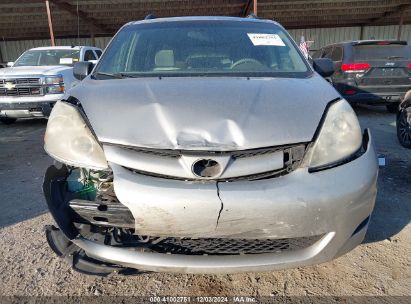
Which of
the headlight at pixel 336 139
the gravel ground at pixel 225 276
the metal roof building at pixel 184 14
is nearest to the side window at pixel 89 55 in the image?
the metal roof building at pixel 184 14

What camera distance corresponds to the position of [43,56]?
837cm

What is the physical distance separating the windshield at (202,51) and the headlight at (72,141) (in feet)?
2.52

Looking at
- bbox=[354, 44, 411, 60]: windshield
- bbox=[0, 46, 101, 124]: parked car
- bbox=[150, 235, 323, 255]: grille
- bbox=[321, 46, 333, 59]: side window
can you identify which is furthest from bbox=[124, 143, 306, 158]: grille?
bbox=[321, 46, 333, 59]: side window

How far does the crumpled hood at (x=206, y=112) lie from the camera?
1801 millimetres

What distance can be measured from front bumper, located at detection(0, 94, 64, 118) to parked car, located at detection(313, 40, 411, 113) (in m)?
6.14

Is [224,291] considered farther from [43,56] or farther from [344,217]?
[43,56]

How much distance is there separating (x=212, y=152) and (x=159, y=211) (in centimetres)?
39

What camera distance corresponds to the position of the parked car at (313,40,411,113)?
761 cm

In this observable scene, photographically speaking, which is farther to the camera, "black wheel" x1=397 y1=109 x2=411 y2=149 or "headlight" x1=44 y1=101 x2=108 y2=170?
"black wheel" x1=397 y1=109 x2=411 y2=149

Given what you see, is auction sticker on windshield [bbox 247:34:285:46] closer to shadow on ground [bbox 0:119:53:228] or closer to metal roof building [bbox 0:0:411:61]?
shadow on ground [bbox 0:119:53:228]

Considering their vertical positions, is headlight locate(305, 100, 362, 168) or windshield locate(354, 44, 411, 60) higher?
headlight locate(305, 100, 362, 168)

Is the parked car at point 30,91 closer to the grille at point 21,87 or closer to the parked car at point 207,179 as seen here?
the grille at point 21,87

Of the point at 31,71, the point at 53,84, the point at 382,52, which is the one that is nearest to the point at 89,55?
the point at 31,71

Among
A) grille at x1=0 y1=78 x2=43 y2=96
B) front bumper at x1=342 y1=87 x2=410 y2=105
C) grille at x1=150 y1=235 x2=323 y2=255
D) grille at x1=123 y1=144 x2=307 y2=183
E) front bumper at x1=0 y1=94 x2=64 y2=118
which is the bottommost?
front bumper at x1=342 y1=87 x2=410 y2=105
